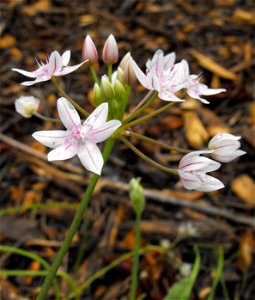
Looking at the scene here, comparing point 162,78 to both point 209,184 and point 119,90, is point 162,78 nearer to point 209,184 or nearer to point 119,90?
point 119,90

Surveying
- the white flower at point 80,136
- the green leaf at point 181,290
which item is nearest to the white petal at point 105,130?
the white flower at point 80,136

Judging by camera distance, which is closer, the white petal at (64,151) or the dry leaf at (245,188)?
the white petal at (64,151)

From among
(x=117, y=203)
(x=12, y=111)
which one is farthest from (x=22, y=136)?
(x=117, y=203)

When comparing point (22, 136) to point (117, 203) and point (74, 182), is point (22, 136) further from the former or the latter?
point (117, 203)

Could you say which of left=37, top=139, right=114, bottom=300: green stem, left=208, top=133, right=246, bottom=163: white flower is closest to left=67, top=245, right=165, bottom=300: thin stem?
left=37, top=139, right=114, bottom=300: green stem

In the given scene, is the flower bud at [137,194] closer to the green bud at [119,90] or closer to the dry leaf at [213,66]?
the green bud at [119,90]

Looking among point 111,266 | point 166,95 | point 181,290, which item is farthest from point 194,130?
point 166,95

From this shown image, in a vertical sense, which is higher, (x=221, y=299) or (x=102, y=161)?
(x=102, y=161)
